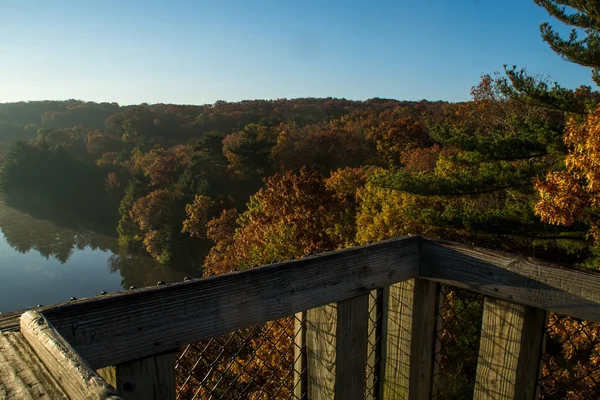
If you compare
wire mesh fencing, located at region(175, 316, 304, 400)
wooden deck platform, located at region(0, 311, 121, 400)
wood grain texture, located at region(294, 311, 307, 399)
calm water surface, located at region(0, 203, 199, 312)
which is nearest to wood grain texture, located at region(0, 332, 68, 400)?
wooden deck platform, located at region(0, 311, 121, 400)

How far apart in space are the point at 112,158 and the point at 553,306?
66.3 m

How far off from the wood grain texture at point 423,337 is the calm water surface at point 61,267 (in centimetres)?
3460

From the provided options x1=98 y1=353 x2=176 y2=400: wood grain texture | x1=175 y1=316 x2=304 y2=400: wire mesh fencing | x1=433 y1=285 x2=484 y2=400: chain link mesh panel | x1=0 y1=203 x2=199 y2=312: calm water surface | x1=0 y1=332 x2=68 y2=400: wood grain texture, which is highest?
x1=0 y1=332 x2=68 y2=400: wood grain texture

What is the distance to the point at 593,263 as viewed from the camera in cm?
1245

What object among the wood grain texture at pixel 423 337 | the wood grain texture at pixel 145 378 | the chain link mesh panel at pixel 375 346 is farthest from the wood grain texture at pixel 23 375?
the wood grain texture at pixel 423 337

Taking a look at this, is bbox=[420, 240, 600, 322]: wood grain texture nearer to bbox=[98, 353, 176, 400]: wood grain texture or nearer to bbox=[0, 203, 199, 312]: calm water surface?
bbox=[98, 353, 176, 400]: wood grain texture

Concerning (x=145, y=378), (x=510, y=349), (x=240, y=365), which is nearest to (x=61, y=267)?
(x=240, y=365)

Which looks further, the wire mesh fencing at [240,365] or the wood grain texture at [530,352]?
the wood grain texture at [530,352]

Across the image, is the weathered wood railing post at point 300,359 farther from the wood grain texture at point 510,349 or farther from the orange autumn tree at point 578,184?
the orange autumn tree at point 578,184

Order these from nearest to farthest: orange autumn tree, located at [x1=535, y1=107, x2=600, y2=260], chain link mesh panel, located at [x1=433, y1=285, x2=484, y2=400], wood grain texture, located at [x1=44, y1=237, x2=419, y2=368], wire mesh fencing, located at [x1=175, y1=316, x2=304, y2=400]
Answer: wood grain texture, located at [x1=44, y1=237, x2=419, y2=368] < wire mesh fencing, located at [x1=175, y1=316, x2=304, y2=400] < chain link mesh panel, located at [x1=433, y1=285, x2=484, y2=400] < orange autumn tree, located at [x1=535, y1=107, x2=600, y2=260]

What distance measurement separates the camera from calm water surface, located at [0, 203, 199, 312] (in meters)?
33.3

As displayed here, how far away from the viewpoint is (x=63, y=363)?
2.54ft

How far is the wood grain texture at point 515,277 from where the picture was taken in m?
1.45

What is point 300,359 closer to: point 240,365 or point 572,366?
point 240,365
